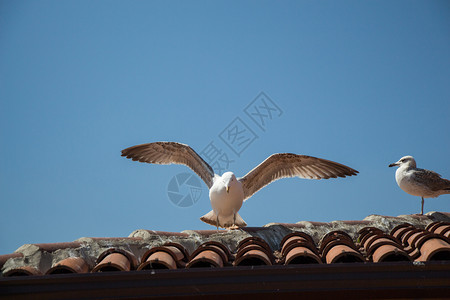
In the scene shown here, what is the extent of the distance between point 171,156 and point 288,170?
2.02 metres

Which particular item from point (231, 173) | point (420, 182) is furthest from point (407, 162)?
point (231, 173)

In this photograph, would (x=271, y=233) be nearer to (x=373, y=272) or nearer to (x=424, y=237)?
(x=424, y=237)

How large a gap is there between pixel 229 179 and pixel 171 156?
1.51m

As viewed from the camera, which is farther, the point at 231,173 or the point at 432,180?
the point at 432,180

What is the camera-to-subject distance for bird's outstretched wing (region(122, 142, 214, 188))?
8.36 meters

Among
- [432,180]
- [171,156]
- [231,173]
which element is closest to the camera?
[231,173]

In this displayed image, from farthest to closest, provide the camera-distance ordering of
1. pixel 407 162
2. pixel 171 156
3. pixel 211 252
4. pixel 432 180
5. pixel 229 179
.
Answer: pixel 407 162 < pixel 171 156 < pixel 432 180 < pixel 229 179 < pixel 211 252

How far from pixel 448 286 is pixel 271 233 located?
9.62 ft

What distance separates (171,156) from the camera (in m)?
8.73

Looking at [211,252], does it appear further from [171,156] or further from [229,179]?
[171,156]

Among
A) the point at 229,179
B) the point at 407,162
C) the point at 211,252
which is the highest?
the point at 407,162

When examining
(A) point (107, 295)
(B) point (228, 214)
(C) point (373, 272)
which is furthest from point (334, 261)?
(B) point (228, 214)

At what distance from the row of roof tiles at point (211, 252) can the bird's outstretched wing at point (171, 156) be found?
308 cm

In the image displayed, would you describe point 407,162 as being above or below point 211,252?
above
